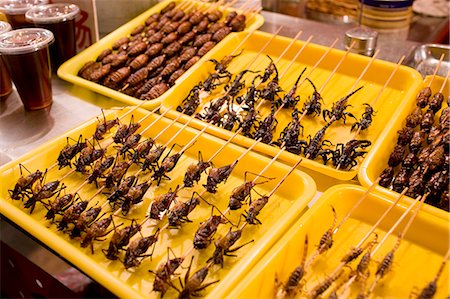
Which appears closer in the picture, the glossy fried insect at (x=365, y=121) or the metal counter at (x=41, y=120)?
the metal counter at (x=41, y=120)

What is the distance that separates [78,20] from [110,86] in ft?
2.05

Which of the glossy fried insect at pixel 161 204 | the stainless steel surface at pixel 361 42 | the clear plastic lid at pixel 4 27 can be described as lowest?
the glossy fried insect at pixel 161 204

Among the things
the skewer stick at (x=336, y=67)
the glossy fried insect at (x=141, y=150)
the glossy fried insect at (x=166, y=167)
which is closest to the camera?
the glossy fried insect at (x=166, y=167)

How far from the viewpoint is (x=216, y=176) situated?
229 cm

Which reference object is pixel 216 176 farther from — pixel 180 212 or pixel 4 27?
pixel 4 27

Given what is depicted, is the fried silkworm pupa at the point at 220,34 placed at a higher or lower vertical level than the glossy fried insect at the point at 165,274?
higher

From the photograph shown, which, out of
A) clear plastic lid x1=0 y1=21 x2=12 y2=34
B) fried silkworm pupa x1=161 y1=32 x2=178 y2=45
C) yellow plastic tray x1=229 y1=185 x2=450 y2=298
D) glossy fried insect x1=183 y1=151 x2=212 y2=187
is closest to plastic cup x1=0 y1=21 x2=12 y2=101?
clear plastic lid x1=0 y1=21 x2=12 y2=34

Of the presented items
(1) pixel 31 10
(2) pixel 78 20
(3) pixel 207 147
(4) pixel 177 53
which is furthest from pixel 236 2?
(3) pixel 207 147

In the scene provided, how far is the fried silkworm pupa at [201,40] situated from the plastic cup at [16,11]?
3.57 ft

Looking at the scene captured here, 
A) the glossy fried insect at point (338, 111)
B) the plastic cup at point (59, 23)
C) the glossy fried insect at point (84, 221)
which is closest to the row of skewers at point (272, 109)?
the glossy fried insect at point (338, 111)

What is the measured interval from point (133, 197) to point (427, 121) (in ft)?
5.37

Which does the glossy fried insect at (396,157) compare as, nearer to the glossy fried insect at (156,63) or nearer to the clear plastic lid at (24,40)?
the glossy fried insect at (156,63)

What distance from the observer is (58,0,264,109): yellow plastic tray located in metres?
2.97

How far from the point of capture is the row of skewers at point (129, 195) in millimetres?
1986
